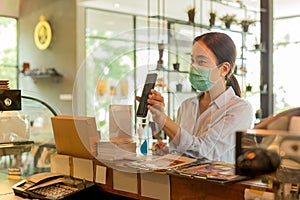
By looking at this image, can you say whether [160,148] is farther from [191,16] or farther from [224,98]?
[191,16]

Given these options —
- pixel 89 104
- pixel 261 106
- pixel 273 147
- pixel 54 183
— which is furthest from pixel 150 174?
pixel 261 106

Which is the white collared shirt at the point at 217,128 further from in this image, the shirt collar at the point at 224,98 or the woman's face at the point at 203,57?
the woman's face at the point at 203,57

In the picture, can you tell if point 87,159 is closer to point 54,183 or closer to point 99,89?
point 54,183

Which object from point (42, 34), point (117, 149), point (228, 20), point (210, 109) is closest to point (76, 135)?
point (117, 149)

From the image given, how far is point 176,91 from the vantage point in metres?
2.13

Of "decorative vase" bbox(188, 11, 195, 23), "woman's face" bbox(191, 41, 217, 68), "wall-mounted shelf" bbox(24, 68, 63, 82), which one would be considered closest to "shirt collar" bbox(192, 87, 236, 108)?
"woman's face" bbox(191, 41, 217, 68)

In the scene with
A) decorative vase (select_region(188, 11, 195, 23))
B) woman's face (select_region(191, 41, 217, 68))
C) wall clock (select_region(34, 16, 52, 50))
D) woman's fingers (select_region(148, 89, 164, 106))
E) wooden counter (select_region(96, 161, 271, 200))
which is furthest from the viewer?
wall clock (select_region(34, 16, 52, 50))

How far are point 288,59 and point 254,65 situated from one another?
1017 mm

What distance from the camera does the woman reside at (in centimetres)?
176

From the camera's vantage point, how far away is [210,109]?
1930mm

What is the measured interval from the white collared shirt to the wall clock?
6.42m

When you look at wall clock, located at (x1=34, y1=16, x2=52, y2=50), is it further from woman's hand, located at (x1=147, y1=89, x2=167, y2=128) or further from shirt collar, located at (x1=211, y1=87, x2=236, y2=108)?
woman's hand, located at (x1=147, y1=89, x2=167, y2=128)

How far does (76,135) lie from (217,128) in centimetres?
65

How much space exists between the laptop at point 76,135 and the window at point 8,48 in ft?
22.1
